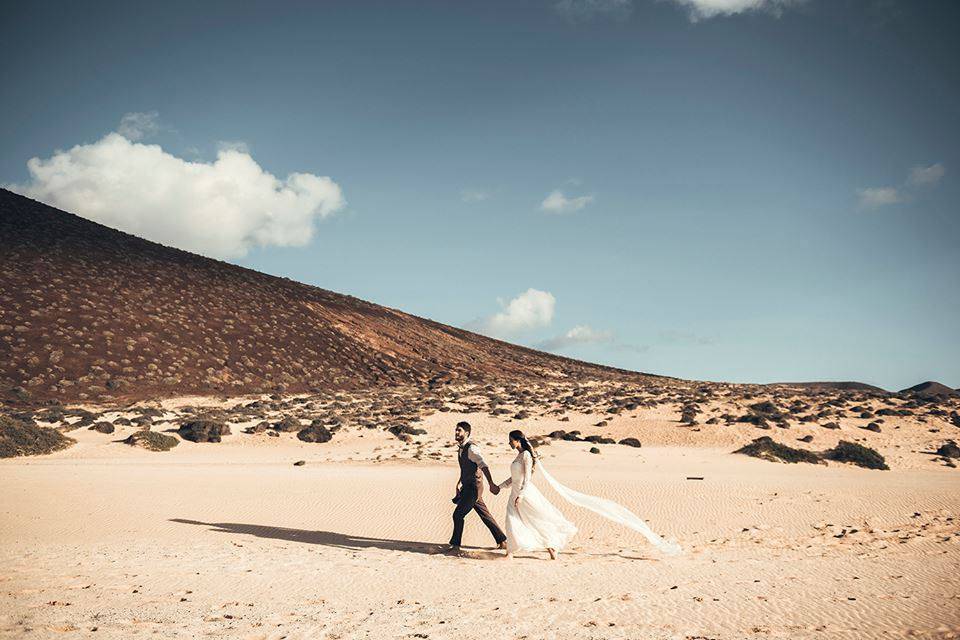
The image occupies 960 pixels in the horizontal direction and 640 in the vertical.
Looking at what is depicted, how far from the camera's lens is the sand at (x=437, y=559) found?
668cm

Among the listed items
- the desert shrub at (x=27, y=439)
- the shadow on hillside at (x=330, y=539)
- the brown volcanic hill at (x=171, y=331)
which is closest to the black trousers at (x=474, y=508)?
the shadow on hillside at (x=330, y=539)

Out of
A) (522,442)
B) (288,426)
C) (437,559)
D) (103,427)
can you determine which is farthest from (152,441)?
(522,442)

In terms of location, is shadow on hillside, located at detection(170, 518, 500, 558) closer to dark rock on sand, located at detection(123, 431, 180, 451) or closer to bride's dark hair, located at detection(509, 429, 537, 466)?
bride's dark hair, located at detection(509, 429, 537, 466)

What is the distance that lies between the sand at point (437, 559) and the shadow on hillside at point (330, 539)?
6 centimetres

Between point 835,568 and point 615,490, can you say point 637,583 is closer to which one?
point 835,568

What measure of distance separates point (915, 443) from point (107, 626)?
3065cm

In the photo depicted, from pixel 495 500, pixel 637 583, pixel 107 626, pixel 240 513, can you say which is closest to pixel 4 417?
pixel 240 513

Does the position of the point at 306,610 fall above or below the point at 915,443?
below

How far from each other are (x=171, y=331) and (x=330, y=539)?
39.2 m

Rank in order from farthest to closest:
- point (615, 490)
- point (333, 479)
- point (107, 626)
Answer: point (333, 479)
point (615, 490)
point (107, 626)

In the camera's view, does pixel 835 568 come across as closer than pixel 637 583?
No

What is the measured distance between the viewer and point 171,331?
44.9m

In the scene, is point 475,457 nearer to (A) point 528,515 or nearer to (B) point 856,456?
(A) point 528,515

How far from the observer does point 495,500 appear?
51.0 ft
